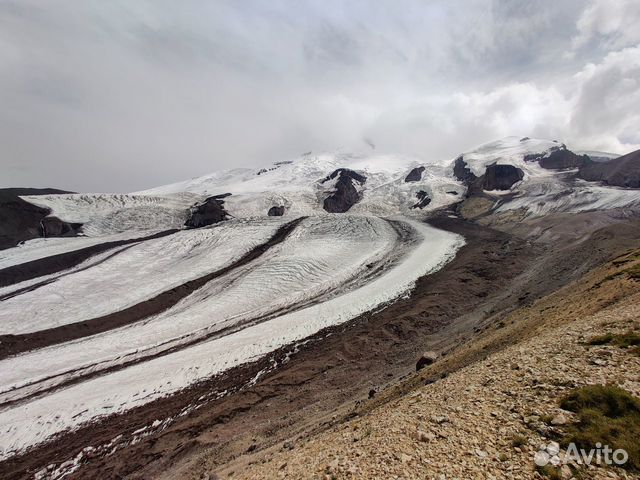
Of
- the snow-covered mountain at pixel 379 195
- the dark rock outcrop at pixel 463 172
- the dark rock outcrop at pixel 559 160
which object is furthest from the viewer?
the dark rock outcrop at pixel 559 160

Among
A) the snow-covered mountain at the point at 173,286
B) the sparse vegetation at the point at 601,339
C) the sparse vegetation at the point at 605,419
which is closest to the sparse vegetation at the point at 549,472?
the sparse vegetation at the point at 605,419

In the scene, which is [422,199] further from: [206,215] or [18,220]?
[18,220]

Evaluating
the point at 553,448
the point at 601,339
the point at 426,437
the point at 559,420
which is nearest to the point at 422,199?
the point at 601,339

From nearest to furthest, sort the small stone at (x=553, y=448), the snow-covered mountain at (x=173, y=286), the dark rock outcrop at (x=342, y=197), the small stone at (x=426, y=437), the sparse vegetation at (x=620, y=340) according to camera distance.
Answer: the small stone at (x=553, y=448) → the small stone at (x=426, y=437) → the sparse vegetation at (x=620, y=340) → the snow-covered mountain at (x=173, y=286) → the dark rock outcrop at (x=342, y=197)

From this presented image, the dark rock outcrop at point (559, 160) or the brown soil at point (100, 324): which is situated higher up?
the dark rock outcrop at point (559, 160)

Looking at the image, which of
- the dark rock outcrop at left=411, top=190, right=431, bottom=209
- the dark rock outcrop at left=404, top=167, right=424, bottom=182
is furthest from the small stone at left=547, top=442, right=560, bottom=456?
the dark rock outcrop at left=404, top=167, right=424, bottom=182

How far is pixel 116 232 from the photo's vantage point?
244ft

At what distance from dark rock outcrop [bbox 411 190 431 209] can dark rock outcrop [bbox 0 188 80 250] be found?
91.0 metres

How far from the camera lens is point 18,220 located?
72.2m

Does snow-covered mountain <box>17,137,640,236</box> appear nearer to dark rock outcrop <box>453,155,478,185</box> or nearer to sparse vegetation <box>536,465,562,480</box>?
dark rock outcrop <box>453,155,478,185</box>

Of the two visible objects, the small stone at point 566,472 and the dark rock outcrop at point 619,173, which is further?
the dark rock outcrop at point 619,173

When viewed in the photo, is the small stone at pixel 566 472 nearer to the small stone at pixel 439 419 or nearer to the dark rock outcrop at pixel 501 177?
the small stone at pixel 439 419

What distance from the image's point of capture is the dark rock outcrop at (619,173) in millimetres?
83312

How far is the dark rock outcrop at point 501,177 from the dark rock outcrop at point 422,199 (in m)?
18.4
